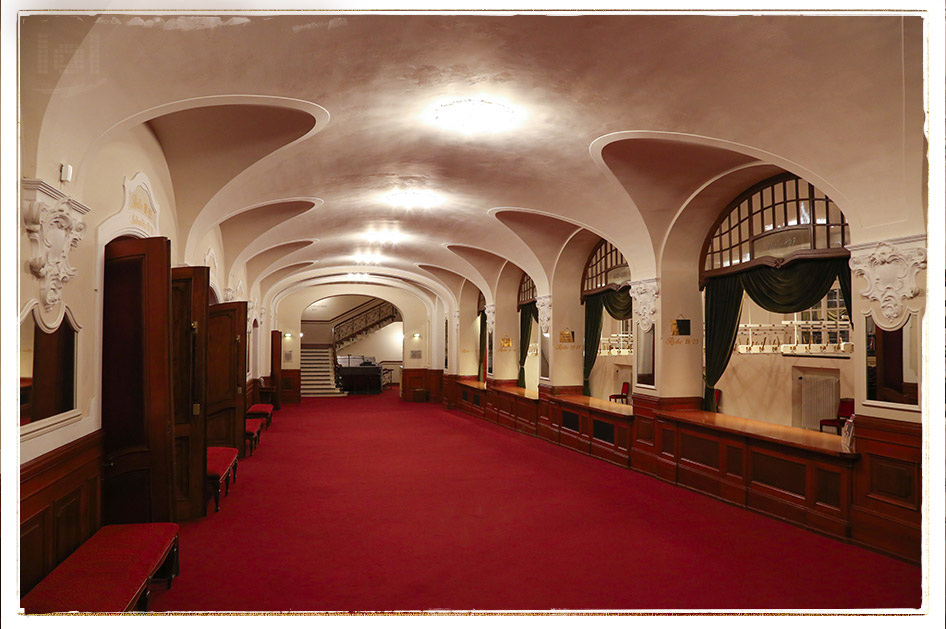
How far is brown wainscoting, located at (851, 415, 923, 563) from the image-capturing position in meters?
4.82

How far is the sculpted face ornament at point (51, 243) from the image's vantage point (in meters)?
3.26

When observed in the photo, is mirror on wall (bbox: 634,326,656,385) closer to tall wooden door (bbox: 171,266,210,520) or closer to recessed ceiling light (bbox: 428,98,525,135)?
recessed ceiling light (bbox: 428,98,525,135)

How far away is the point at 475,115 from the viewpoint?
18.3 ft

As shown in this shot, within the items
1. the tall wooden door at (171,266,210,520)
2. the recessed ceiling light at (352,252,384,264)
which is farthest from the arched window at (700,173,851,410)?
the recessed ceiling light at (352,252,384,264)

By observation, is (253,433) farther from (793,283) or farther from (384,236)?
(793,283)

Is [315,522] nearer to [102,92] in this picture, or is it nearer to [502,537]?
[502,537]

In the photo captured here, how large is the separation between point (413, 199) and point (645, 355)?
3.96m

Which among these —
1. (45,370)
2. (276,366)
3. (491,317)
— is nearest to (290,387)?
(276,366)

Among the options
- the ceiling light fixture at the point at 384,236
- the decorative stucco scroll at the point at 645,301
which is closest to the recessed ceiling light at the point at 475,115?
the decorative stucco scroll at the point at 645,301

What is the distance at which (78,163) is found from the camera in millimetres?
3855

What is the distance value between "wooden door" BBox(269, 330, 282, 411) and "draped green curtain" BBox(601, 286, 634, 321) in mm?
10001

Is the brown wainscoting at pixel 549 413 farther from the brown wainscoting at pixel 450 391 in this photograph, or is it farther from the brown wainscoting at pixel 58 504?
the brown wainscoting at pixel 58 504
